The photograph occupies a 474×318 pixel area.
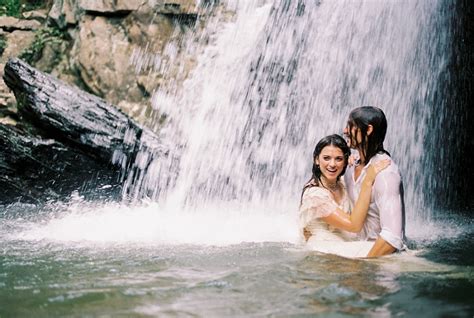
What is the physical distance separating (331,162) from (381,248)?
75 centimetres

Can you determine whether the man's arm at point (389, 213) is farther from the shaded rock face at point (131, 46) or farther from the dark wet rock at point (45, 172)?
the shaded rock face at point (131, 46)

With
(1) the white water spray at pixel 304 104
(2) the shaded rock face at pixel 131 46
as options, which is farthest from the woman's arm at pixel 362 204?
(2) the shaded rock face at pixel 131 46

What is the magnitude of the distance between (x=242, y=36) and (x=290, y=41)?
6.18ft

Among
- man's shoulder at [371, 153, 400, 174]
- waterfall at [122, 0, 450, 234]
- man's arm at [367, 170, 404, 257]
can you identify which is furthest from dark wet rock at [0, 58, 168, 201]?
man's arm at [367, 170, 404, 257]

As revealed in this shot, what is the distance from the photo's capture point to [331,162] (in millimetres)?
4465

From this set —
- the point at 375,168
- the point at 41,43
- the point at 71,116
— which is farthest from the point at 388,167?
the point at 41,43

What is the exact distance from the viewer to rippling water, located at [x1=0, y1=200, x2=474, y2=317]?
306 cm

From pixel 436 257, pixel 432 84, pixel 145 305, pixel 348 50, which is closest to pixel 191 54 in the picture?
pixel 348 50

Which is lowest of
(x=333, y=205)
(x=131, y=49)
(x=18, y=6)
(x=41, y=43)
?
(x=333, y=205)

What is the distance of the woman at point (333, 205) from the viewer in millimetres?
4219

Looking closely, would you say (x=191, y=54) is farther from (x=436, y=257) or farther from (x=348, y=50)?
(x=436, y=257)

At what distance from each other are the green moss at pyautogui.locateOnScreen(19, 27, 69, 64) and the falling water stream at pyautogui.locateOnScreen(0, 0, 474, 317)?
217cm

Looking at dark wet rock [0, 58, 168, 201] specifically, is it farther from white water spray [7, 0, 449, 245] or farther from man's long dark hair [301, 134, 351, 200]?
man's long dark hair [301, 134, 351, 200]

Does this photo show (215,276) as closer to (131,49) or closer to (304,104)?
(304,104)
